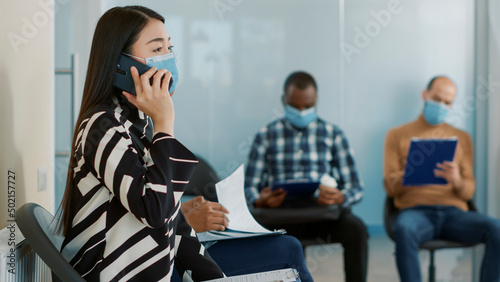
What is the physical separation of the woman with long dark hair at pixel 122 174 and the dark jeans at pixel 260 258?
369mm

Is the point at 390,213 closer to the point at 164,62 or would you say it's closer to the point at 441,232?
the point at 441,232

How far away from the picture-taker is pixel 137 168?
3.96 ft

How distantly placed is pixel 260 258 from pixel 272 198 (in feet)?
3.93

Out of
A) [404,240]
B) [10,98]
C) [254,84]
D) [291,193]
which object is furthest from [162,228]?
[254,84]

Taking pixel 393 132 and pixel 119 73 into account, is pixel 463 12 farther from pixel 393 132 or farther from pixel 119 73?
pixel 119 73

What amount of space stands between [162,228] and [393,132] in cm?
252

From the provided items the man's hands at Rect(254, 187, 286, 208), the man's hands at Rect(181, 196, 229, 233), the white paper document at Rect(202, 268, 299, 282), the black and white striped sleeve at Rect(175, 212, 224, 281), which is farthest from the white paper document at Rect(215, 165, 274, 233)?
the man's hands at Rect(254, 187, 286, 208)

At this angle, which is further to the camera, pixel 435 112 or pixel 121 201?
pixel 435 112

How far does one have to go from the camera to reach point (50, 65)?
205 centimetres

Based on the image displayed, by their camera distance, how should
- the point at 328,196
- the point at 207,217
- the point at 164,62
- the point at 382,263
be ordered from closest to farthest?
1. the point at 164,62
2. the point at 207,217
3. the point at 328,196
4. the point at 382,263

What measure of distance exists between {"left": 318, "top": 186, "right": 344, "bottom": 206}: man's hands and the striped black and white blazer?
5.70ft

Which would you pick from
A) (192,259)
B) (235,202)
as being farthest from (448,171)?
(192,259)

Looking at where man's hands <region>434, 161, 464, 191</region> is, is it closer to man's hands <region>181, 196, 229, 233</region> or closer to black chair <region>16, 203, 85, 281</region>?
man's hands <region>181, 196, 229, 233</region>

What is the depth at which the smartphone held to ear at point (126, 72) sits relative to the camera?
1.38 metres
